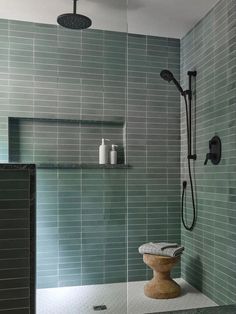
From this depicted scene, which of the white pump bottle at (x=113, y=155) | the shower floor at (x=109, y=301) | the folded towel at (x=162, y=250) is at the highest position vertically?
the white pump bottle at (x=113, y=155)

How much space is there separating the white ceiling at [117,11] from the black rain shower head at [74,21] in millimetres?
34

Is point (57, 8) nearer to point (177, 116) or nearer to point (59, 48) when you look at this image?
point (59, 48)

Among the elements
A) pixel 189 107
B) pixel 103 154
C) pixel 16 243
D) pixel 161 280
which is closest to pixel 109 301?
pixel 161 280

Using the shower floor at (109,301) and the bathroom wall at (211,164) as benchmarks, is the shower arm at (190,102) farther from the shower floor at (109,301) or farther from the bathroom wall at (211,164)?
the shower floor at (109,301)

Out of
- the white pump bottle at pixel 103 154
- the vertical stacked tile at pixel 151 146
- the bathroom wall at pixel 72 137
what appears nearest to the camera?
the bathroom wall at pixel 72 137

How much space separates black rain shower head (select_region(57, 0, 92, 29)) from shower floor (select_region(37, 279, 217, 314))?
2081mm

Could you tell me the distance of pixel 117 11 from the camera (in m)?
2.40

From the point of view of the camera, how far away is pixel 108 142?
2.66 metres

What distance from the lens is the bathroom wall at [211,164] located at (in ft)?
7.02

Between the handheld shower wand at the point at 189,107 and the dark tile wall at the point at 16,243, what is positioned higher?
the handheld shower wand at the point at 189,107

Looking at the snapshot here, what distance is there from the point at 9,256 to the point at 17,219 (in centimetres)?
12

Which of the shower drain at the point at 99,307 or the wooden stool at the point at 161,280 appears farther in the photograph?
the wooden stool at the point at 161,280

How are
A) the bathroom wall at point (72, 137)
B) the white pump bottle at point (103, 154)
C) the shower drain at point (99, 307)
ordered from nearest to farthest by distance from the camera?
the shower drain at point (99, 307), the bathroom wall at point (72, 137), the white pump bottle at point (103, 154)

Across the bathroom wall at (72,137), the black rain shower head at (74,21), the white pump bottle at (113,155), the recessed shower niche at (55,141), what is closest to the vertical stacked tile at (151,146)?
the bathroom wall at (72,137)
